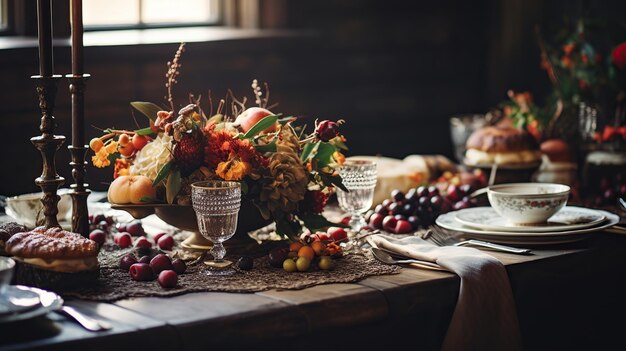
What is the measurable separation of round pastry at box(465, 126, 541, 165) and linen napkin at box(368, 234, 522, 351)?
872 millimetres

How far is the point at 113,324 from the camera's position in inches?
54.7

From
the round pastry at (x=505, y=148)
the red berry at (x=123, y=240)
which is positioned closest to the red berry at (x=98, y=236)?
the red berry at (x=123, y=240)

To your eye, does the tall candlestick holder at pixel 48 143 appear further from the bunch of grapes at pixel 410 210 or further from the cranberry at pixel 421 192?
the cranberry at pixel 421 192

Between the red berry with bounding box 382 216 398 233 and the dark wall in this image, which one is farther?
the dark wall

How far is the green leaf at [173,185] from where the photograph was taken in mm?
1802

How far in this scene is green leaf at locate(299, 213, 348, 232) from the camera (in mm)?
1903

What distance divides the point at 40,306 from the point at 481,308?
29.9 inches

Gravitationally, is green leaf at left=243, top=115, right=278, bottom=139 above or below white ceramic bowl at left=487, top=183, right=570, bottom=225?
above

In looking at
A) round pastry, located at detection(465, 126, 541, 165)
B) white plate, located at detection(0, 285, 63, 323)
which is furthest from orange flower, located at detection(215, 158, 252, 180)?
round pastry, located at detection(465, 126, 541, 165)

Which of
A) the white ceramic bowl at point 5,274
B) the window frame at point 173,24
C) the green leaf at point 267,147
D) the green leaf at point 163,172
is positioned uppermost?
the window frame at point 173,24

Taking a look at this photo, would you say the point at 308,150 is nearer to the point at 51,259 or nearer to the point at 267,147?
the point at 267,147

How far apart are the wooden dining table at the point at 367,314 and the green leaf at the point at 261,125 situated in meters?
0.31

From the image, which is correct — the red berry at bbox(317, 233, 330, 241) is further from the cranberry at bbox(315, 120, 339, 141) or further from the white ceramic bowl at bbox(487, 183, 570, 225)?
the white ceramic bowl at bbox(487, 183, 570, 225)

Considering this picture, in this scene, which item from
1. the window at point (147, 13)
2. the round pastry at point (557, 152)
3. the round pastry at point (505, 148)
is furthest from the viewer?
the window at point (147, 13)
